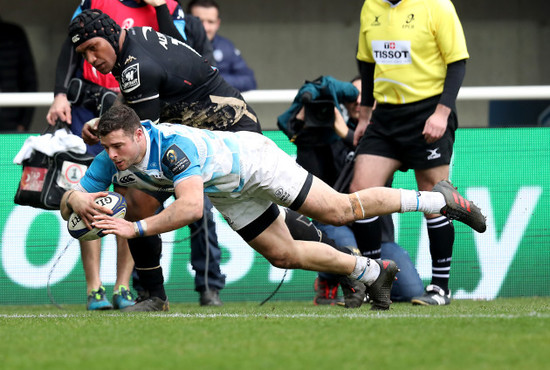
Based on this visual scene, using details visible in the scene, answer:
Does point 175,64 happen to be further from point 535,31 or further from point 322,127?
point 535,31

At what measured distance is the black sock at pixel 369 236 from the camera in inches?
253

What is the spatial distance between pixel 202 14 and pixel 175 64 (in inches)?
106

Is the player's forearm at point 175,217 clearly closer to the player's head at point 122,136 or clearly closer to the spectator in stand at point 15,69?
the player's head at point 122,136

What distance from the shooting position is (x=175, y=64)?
5.49 metres

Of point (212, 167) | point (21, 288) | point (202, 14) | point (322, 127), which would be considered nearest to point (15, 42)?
point (202, 14)

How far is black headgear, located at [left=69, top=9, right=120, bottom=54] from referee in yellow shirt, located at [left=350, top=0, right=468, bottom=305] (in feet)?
6.13

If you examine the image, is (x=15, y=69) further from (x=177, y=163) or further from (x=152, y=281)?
(x=177, y=163)

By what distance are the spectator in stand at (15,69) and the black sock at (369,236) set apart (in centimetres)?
456

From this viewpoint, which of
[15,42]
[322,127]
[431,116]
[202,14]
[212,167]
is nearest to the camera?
[212,167]

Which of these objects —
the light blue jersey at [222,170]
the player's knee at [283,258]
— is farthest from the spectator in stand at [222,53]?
the player's knee at [283,258]

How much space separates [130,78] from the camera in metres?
5.27

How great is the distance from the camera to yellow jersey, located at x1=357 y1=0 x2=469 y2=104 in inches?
242

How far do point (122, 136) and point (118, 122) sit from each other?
0.27 ft

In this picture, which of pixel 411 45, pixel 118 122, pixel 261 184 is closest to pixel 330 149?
pixel 411 45
